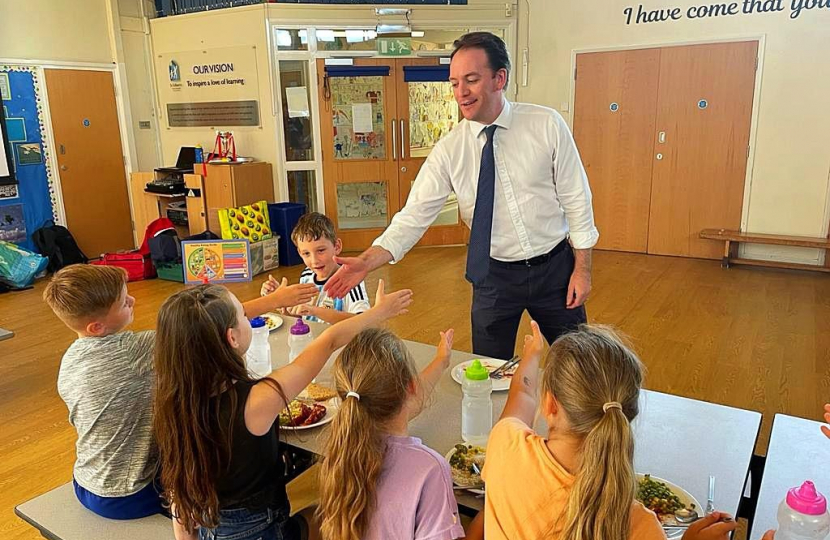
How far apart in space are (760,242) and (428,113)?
11.0 ft

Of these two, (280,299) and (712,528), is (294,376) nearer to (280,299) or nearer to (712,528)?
(280,299)

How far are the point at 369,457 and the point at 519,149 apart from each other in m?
1.37

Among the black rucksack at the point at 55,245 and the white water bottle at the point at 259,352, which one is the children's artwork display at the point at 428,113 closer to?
the black rucksack at the point at 55,245

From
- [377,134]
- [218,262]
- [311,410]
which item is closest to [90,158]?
[218,262]

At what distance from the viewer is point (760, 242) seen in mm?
5590

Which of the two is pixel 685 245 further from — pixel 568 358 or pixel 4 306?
pixel 4 306

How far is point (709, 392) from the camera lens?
3246mm

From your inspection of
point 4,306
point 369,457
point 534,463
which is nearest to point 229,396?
point 369,457

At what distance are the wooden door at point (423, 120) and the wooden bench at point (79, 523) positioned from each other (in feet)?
16.6

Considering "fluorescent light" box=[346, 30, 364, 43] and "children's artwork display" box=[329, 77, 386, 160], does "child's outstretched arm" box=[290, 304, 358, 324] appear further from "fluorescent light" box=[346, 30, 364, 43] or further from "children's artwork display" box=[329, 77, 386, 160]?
"fluorescent light" box=[346, 30, 364, 43]

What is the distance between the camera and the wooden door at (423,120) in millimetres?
6336

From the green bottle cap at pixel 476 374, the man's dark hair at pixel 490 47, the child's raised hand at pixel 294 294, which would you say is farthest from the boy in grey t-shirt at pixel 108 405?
the man's dark hair at pixel 490 47

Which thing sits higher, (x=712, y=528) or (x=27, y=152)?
(x=27, y=152)

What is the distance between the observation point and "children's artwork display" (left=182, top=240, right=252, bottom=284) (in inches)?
219
